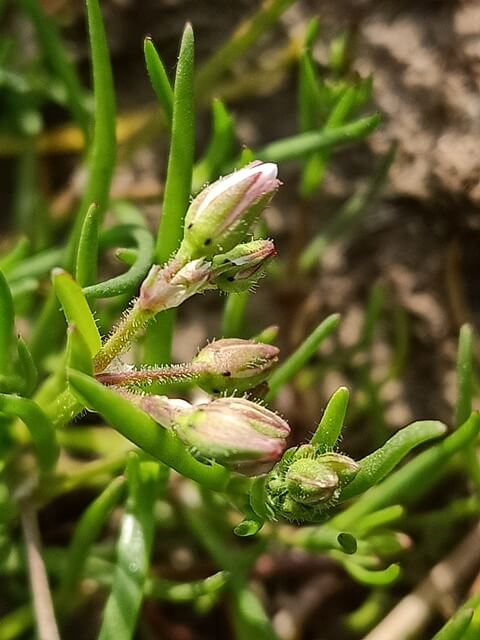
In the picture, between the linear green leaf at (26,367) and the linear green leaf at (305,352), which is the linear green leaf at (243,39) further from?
the linear green leaf at (26,367)

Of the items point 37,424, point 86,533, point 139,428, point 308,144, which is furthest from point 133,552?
point 308,144

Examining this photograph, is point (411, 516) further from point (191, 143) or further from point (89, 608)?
point (191, 143)

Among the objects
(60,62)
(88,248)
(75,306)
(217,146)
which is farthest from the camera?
(60,62)

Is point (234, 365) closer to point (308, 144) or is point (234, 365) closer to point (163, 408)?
point (163, 408)

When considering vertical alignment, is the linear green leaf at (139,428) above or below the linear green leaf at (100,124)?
below

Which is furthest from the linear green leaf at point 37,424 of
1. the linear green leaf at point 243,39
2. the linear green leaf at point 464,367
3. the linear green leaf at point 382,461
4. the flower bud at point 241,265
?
the linear green leaf at point 243,39

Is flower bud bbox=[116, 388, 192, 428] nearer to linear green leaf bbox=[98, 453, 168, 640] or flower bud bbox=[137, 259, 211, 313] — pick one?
flower bud bbox=[137, 259, 211, 313]
